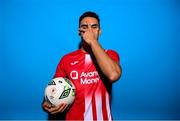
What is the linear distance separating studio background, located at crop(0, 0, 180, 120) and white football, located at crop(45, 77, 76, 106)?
18.6 inches

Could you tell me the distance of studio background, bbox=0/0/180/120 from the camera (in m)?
1.73

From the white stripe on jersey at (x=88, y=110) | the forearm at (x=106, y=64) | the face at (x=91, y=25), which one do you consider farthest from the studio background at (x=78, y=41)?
the forearm at (x=106, y=64)

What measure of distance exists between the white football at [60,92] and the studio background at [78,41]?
0.47 metres

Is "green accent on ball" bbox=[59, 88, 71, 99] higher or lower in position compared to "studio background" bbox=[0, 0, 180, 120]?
lower

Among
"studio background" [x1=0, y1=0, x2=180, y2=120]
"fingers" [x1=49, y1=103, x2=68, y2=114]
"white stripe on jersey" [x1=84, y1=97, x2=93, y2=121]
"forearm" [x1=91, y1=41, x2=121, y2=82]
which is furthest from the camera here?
"studio background" [x1=0, y1=0, x2=180, y2=120]

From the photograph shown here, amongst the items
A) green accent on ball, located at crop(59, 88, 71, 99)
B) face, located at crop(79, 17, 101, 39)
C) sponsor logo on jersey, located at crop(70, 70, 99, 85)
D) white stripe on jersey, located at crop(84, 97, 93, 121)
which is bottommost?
white stripe on jersey, located at crop(84, 97, 93, 121)

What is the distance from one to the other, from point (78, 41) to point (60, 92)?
58 centimetres

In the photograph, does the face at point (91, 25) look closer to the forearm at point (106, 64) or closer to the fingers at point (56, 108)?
the forearm at point (106, 64)

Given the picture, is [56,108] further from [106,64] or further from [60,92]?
[106,64]

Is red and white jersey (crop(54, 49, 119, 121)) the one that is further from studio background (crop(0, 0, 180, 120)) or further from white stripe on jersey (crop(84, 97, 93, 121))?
studio background (crop(0, 0, 180, 120))

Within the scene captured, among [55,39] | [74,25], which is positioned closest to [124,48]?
[74,25]

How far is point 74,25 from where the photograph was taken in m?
1.73

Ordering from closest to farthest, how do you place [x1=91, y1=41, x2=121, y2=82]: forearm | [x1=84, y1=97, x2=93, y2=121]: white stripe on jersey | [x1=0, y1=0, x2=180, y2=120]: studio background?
1. [x1=91, y1=41, x2=121, y2=82]: forearm
2. [x1=84, y1=97, x2=93, y2=121]: white stripe on jersey
3. [x1=0, y1=0, x2=180, y2=120]: studio background

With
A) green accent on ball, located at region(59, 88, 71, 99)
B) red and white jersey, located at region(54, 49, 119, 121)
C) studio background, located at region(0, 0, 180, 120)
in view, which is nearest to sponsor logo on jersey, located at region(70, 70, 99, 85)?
red and white jersey, located at region(54, 49, 119, 121)
